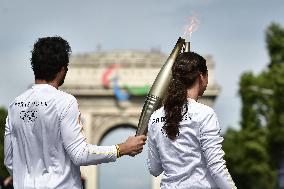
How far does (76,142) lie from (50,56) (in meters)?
0.52

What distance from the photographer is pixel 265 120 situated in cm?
5247

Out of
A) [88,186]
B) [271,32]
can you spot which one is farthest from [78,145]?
[88,186]

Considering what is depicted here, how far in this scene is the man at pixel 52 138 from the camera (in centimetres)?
562

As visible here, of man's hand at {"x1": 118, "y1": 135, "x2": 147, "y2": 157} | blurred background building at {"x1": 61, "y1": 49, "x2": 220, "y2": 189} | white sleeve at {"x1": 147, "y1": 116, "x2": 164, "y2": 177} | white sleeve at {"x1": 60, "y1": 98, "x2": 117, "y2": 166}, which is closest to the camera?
white sleeve at {"x1": 60, "y1": 98, "x2": 117, "y2": 166}

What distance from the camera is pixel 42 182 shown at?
18.5 ft

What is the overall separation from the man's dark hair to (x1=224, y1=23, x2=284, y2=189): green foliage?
35.3 m

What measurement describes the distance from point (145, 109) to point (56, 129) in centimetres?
63

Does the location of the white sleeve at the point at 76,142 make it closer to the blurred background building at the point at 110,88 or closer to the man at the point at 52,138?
the man at the point at 52,138

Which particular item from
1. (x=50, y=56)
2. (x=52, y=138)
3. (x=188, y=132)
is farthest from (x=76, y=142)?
(x=188, y=132)

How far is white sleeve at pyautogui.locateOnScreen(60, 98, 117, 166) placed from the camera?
18.4 ft

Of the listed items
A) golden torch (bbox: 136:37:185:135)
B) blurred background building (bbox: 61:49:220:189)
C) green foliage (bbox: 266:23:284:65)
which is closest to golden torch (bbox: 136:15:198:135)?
golden torch (bbox: 136:37:185:135)

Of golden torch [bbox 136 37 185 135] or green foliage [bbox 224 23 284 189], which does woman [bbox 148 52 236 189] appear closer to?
golden torch [bbox 136 37 185 135]

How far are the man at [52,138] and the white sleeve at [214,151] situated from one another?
41 centimetres

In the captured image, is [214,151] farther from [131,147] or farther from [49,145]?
[49,145]
